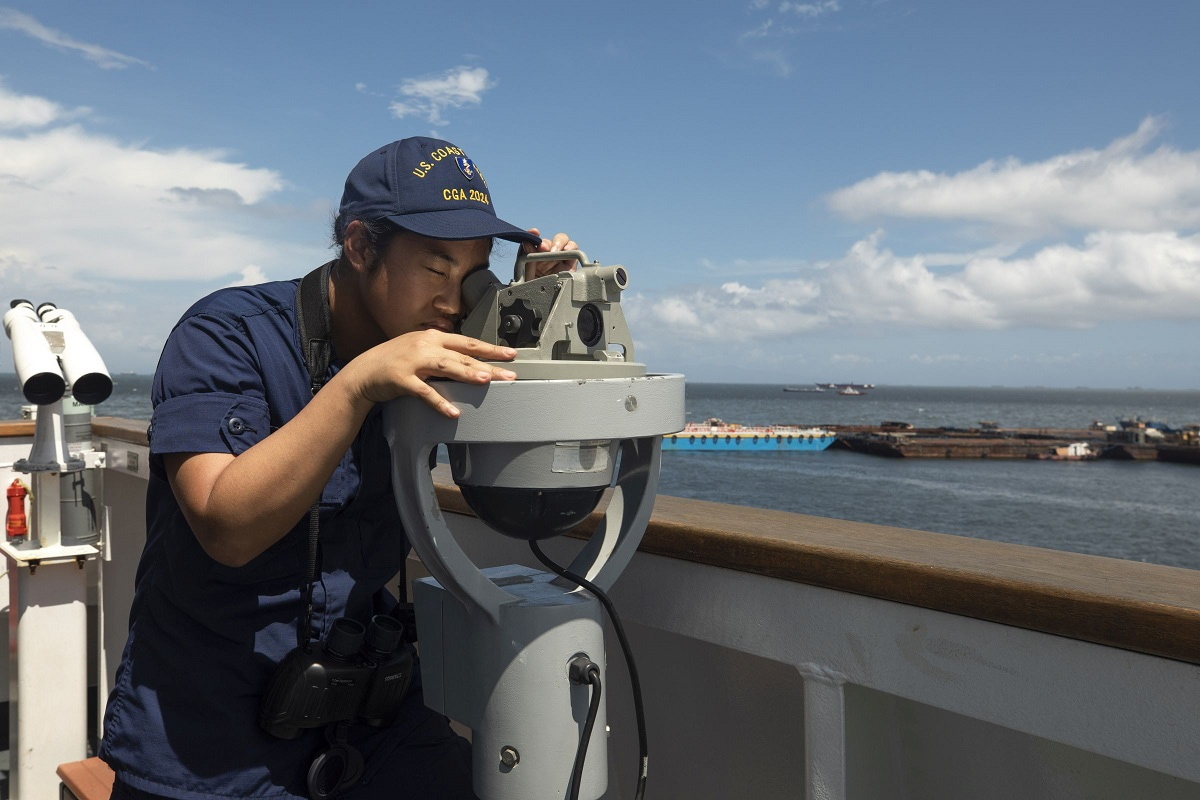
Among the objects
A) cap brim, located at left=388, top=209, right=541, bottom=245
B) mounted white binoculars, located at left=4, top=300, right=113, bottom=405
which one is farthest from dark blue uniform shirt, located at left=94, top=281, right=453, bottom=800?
mounted white binoculars, located at left=4, top=300, right=113, bottom=405

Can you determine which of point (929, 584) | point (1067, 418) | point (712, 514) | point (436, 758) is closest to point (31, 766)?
point (436, 758)

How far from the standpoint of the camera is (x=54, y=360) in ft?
8.20

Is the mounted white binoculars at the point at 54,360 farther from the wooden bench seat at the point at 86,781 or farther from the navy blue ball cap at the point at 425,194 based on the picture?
the navy blue ball cap at the point at 425,194

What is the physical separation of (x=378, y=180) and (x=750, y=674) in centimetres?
94

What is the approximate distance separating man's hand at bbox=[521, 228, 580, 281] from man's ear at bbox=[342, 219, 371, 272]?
0.22m

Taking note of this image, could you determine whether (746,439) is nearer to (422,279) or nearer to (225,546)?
(422,279)

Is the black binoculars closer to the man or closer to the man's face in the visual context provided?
the man

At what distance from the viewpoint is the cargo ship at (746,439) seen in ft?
217

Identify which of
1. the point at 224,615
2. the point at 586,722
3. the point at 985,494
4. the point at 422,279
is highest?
the point at 422,279

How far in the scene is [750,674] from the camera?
1483 mm

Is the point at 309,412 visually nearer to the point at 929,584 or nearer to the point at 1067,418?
the point at 929,584

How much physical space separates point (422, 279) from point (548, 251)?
0.19 m

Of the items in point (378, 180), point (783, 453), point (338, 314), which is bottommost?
point (783, 453)

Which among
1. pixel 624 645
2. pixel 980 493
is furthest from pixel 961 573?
pixel 980 493
